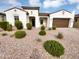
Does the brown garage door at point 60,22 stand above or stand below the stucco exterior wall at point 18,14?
below

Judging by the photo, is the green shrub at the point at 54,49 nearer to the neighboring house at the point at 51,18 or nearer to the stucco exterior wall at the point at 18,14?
the stucco exterior wall at the point at 18,14

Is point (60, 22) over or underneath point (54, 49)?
over

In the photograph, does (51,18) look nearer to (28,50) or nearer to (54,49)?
(54,49)

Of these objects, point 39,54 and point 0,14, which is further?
point 0,14

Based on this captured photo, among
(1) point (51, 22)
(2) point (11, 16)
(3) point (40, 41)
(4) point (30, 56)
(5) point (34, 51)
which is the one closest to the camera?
(4) point (30, 56)

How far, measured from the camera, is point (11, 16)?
65.5 feet

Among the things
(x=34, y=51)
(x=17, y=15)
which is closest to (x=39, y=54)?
(x=34, y=51)

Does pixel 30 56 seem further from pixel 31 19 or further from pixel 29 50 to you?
pixel 31 19

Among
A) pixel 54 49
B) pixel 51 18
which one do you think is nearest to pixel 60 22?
pixel 51 18

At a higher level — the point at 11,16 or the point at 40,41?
the point at 11,16

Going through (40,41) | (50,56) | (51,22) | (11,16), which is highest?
(11,16)

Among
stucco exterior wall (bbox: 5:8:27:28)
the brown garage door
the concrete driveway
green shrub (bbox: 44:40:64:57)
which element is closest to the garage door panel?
the brown garage door

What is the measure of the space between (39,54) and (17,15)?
1271 cm

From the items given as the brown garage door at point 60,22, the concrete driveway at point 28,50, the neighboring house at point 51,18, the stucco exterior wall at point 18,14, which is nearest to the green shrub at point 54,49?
the concrete driveway at point 28,50
